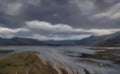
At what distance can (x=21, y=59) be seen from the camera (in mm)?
35375

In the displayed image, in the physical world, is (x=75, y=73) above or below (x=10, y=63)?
below

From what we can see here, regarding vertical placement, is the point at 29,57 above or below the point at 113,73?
above

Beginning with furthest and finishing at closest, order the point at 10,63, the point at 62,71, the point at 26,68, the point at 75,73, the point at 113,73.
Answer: the point at 113,73 < the point at 75,73 < the point at 62,71 < the point at 10,63 < the point at 26,68

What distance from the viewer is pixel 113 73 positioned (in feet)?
165

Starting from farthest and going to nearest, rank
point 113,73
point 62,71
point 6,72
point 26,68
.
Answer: point 113,73
point 62,71
point 26,68
point 6,72

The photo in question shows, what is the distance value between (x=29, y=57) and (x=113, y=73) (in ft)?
78.9

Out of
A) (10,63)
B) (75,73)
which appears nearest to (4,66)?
(10,63)

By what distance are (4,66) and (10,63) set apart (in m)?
1.38

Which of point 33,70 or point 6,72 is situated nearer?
point 6,72

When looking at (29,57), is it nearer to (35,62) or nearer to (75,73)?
(35,62)

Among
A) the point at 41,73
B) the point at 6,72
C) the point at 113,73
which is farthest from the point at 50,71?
the point at 113,73

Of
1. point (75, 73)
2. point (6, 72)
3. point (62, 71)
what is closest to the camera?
point (6, 72)

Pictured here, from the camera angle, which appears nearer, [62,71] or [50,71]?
[50,71]

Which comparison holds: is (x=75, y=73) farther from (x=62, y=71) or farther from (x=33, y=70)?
(x=33, y=70)
